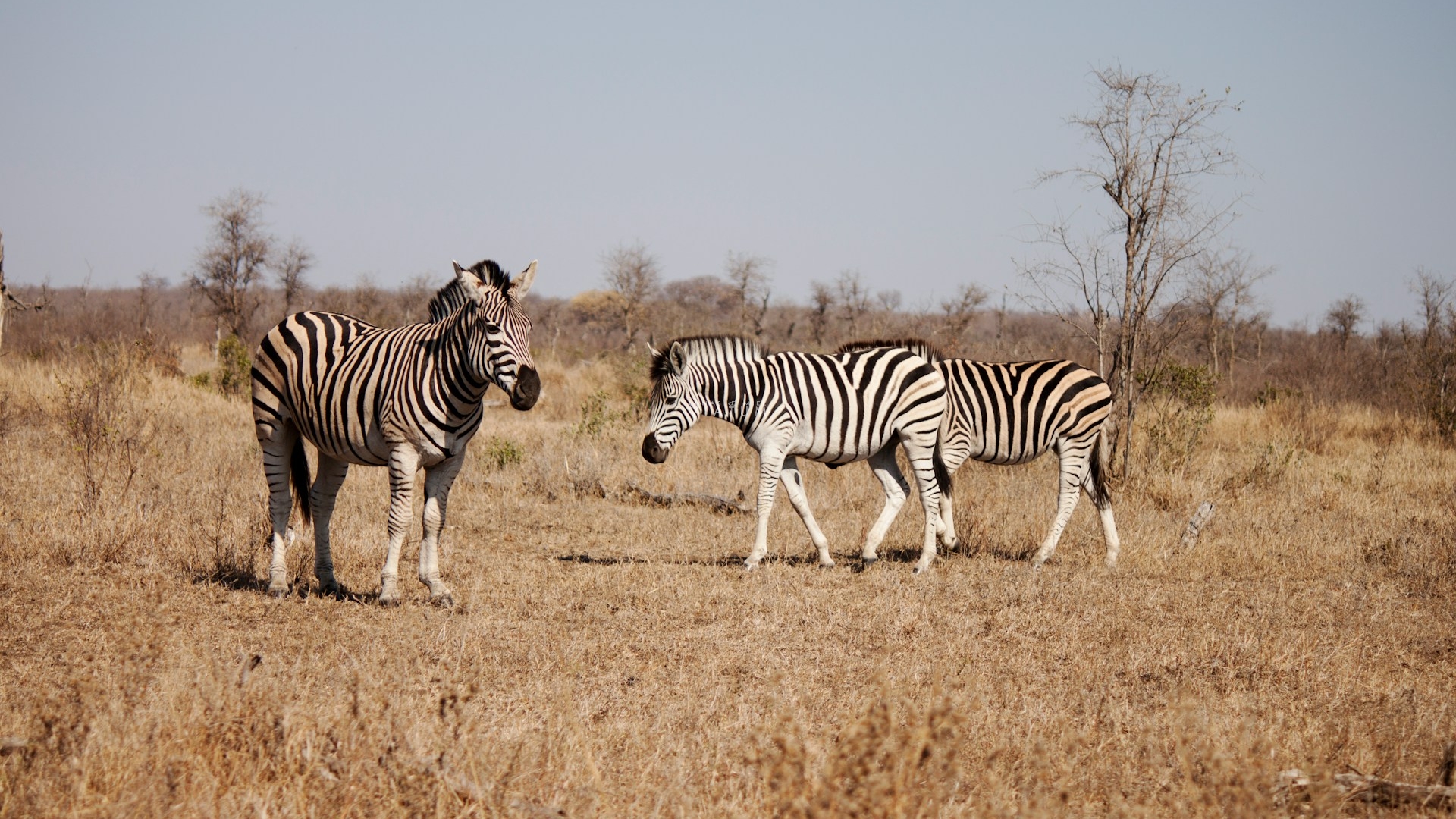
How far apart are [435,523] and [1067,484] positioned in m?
5.33

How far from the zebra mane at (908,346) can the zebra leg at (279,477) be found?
4.67 metres

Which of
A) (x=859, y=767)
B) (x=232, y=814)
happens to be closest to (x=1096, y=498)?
(x=859, y=767)

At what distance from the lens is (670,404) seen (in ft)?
27.5

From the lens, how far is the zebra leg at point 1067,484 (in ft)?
29.0

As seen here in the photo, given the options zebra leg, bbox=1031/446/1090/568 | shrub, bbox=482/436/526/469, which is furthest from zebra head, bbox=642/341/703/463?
shrub, bbox=482/436/526/469

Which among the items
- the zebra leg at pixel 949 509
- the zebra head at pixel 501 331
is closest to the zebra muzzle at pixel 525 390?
the zebra head at pixel 501 331

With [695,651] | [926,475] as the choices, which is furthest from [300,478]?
[926,475]

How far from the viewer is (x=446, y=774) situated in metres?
3.59

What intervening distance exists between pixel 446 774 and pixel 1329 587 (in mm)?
7378

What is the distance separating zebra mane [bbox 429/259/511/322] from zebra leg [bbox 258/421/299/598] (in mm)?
1296

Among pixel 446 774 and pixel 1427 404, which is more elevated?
pixel 1427 404

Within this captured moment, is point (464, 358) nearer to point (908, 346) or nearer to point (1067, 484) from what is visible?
point (908, 346)

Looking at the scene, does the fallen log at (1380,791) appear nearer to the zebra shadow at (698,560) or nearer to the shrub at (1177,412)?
the zebra shadow at (698,560)

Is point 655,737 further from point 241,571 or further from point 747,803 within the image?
point 241,571
